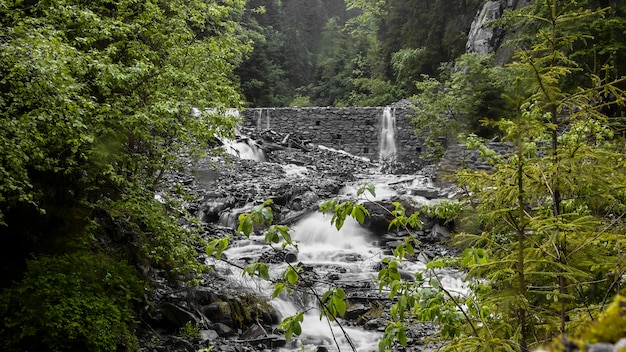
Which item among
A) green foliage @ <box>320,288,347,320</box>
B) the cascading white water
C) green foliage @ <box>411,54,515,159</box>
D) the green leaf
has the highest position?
green foliage @ <box>411,54,515,159</box>

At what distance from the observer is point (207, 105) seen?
24.6 feet

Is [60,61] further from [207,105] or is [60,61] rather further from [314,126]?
[314,126]

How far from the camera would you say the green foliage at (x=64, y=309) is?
14.1ft

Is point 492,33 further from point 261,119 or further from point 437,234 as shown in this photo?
point 437,234

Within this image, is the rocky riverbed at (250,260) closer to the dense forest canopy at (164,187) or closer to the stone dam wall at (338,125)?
the dense forest canopy at (164,187)

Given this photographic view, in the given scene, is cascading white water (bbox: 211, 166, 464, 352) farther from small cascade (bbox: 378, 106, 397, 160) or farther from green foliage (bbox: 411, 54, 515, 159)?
small cascade (bbox: 378, 106, 397, 160)

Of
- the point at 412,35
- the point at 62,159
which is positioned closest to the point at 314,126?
the point at 412,35

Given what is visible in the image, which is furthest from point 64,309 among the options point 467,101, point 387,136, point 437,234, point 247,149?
point 387,136

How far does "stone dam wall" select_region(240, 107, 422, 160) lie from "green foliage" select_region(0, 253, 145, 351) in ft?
64.3

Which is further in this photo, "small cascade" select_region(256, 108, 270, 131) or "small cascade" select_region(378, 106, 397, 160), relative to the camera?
"small cascade" select_region(256, 108, 270, 131)

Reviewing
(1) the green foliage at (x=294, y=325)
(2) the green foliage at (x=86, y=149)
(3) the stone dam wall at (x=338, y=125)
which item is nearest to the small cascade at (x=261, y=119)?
(3) the stone dam wall at (x=338, y=125)

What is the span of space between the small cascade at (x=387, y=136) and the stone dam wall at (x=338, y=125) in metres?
0.07

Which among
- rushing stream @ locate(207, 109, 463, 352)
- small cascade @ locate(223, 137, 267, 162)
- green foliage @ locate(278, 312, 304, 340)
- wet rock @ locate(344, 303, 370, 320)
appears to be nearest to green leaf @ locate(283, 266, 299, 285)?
green foliage @ locate(278, 312, 304, 340)

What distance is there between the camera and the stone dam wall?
951 inches
